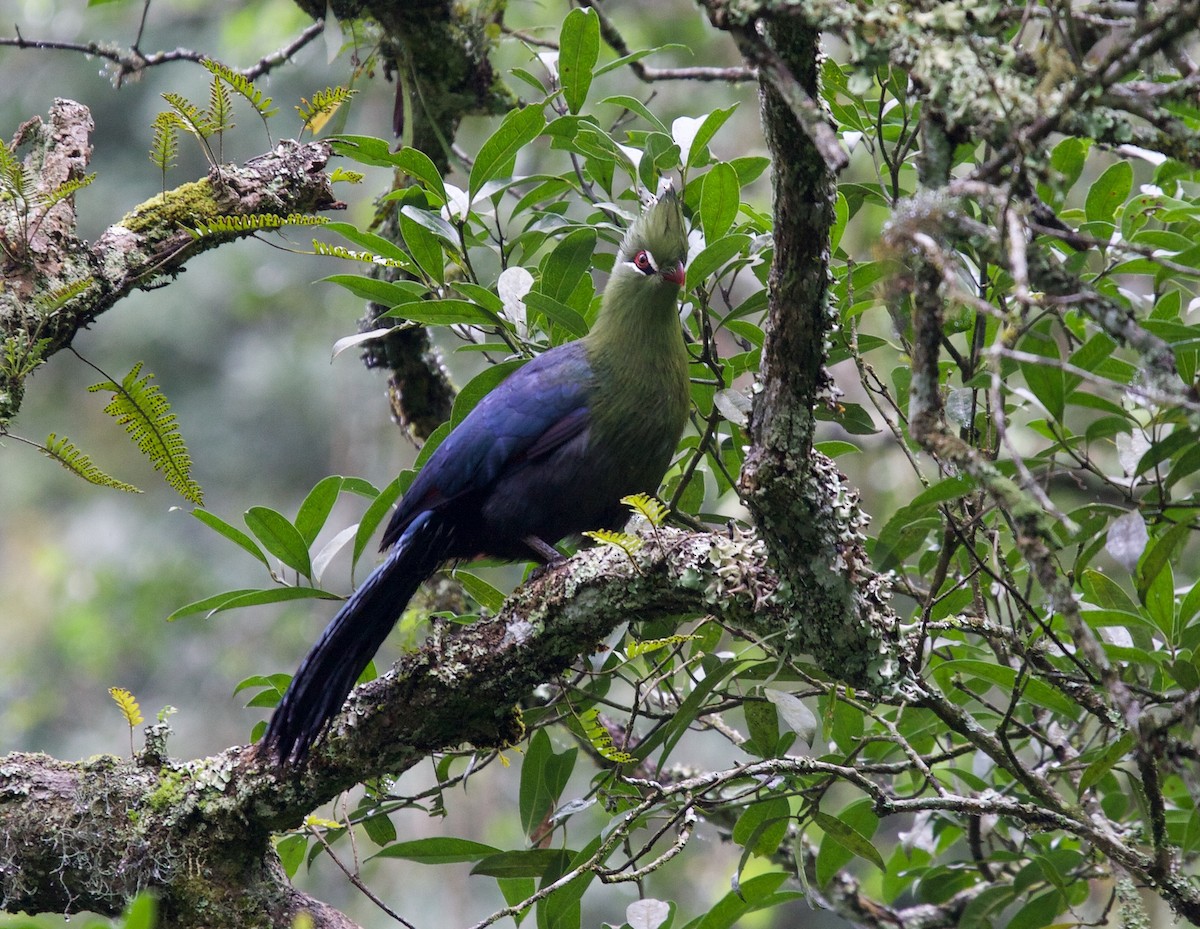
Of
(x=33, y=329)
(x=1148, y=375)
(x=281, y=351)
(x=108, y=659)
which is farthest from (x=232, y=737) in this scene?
A: (x=1148, y=375)

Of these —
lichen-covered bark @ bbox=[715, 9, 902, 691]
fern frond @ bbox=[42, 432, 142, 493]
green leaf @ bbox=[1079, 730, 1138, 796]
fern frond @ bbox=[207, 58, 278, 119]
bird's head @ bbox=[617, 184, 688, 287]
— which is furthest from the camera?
bird's head @ bbox=[617, 184, 688, 287]

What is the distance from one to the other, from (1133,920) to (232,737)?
936 cm

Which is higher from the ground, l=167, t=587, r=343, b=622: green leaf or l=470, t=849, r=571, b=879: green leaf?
l=167, t=587, r=343, b=622: green leaf

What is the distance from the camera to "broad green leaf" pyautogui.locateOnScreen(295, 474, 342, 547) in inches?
106

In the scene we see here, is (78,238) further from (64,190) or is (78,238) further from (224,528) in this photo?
(224,528)

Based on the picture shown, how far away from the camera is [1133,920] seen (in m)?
2.29

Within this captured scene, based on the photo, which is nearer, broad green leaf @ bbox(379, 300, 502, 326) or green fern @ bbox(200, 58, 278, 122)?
green fern @ bbox(200, 58, 278, 122)

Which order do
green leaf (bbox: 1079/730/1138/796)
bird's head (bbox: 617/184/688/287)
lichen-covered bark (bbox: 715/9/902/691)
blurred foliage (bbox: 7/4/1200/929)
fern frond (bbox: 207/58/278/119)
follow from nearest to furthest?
1. lichen-covered bark (bbox: 715/9/902/691)
2. blurred foliage (bbox: 7/4/1200/929)
3. green leaf (bbox: 1079/730/1138/796)
4. fern frond (bbox: 207/58/278/119)
5. bird's head (bbox: 617/184/688/287)

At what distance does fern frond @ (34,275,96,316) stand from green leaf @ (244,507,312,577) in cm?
63

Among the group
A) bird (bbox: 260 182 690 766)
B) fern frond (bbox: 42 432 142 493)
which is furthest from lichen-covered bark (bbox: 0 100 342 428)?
bird (bbox: 260 182 690 766)

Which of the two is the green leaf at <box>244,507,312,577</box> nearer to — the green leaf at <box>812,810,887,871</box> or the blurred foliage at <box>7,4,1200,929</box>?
the blurred foliage at <box>7,4,1200,929</box>

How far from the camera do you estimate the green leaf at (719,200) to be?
2.61 m

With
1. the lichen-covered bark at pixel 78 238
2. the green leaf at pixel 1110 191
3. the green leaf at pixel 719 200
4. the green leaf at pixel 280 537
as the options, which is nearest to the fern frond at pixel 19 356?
the lichen-covered bark at pixel 78 238

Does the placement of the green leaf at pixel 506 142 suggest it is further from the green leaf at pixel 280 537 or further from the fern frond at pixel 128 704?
the fern frond at pixel 128 704
